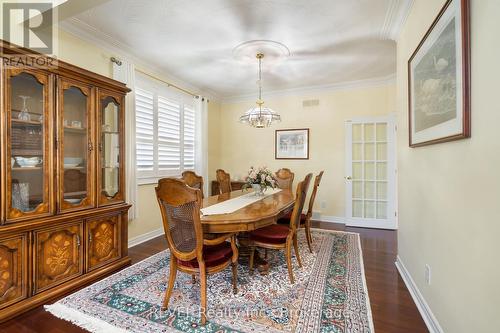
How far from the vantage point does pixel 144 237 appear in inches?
148

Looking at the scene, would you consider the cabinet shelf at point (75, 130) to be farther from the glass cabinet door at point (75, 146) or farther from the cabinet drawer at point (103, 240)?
the cabinet drawer at point (103, 240)

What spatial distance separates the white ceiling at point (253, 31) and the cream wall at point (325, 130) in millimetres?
576

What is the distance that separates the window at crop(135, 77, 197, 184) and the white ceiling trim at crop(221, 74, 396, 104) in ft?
4.11

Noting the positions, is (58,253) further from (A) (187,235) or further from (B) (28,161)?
(A) (187,235)

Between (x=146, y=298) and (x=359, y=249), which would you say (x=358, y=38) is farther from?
(x=146, y=298)

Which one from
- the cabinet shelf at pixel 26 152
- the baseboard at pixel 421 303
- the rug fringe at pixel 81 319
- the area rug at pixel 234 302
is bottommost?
the rug fringe at pixel 81 319

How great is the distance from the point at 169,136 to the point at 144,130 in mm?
561

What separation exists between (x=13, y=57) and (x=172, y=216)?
181 centimetres

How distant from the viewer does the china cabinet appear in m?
1.90

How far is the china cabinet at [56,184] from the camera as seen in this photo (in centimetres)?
190

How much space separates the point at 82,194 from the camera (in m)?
2.46

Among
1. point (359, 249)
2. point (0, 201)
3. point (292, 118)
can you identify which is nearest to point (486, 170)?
point (359, 249)

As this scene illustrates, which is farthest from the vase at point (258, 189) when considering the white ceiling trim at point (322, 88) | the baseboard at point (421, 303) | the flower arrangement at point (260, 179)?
the white ceiling trim at point (322, 88)

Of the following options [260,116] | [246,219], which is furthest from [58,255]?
[260,116]
